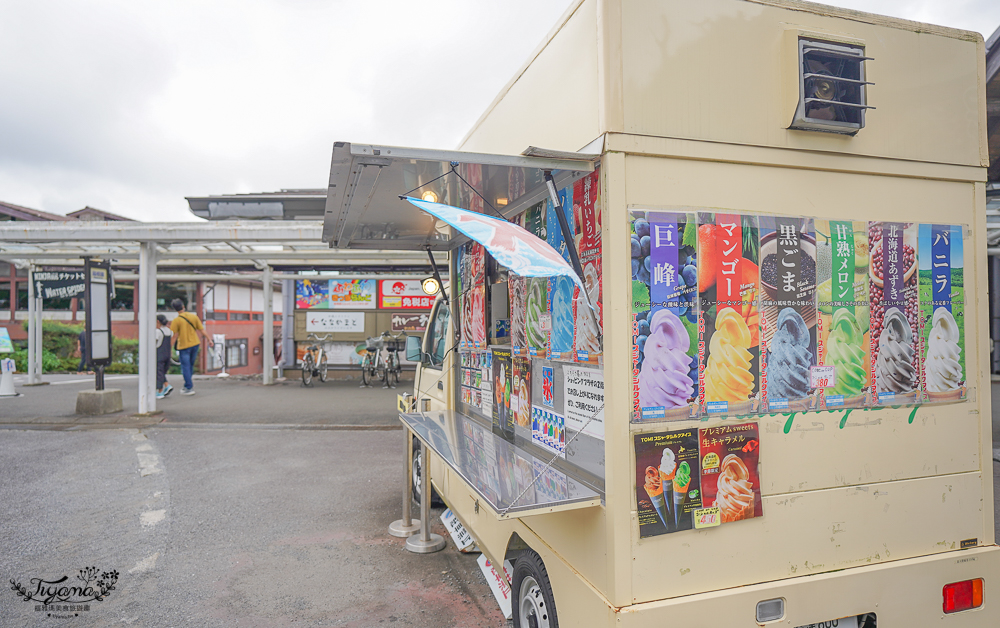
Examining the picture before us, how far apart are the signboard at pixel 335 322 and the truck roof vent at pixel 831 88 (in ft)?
44.0

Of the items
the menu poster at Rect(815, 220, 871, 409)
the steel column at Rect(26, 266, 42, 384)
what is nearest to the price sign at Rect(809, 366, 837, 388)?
the menu poster at Rect(815, 220, 871, 409)

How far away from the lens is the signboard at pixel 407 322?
14.9 m

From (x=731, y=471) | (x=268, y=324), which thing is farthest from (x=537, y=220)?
(x=268, y=324)

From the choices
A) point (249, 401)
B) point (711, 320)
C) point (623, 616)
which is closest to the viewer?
point (623, 616)

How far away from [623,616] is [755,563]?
593 mm

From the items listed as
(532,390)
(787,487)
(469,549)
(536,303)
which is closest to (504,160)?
(536,303)

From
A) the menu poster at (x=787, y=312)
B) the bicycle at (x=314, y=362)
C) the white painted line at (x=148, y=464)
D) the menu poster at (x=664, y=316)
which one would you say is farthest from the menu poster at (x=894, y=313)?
the bicycle at (x=314, y=362)

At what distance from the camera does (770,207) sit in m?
2.28

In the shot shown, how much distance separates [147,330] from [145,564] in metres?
5.99

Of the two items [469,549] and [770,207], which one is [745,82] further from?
[469,549]

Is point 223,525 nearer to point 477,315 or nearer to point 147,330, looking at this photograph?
point 477,315

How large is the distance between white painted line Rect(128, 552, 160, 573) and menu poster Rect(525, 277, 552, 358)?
9.91ft

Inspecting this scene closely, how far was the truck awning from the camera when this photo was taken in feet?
7.36

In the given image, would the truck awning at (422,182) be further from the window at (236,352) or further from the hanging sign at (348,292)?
the window at (236,352)
